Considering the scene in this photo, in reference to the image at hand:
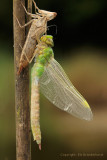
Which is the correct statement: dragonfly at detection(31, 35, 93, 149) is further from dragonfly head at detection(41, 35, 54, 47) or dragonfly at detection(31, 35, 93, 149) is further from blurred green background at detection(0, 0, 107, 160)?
blurred green background at detection(0, 0, 107, 160)

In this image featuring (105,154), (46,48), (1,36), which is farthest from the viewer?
(1,36)

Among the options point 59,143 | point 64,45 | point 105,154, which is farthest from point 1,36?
point 105,154

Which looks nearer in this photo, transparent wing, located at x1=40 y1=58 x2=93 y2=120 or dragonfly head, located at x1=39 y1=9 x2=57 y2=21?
dragonfly head, located at x1=39 y1=9 x2=57 y2=21

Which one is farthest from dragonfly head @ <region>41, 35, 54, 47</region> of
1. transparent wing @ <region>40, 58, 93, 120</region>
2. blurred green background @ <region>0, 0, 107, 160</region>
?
blurred green background @ <region>0, 0, 107, 160</region>

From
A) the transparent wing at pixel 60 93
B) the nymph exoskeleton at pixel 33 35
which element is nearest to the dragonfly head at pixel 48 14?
the nymph exoskeleton at pixel 33 35

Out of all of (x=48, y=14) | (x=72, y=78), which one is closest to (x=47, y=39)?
(x=48, y=14)

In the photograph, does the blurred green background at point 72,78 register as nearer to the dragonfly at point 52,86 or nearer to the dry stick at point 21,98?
the dragonfly at point 52,86

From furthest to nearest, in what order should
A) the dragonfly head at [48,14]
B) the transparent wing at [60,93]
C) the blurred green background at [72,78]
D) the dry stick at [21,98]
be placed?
the blurred green background at [72,78] < the transparent wing at [60,93] < the dragonfly head at [48,14] < the dry stick at [21,98]

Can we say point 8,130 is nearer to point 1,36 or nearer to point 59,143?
point 59,143
